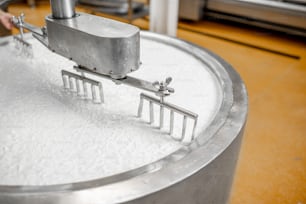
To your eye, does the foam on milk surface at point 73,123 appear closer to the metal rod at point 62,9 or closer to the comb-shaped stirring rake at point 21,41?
the comb-shaped stirring rake at point 21,41

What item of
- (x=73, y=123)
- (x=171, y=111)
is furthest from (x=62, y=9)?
(x=171, y=111)

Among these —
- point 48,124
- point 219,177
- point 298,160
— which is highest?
point 48,124

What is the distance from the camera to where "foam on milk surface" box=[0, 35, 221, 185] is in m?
0.79

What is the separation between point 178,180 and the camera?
744mm

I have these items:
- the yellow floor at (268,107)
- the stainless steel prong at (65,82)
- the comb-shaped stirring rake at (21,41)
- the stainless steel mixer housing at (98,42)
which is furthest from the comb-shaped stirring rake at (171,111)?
the yellow floor at (268,107)

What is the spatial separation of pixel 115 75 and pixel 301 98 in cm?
238

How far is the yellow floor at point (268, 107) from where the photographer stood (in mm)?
1863

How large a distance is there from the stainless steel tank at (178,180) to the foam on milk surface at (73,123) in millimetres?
37

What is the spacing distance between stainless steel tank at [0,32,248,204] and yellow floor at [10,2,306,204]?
963mm

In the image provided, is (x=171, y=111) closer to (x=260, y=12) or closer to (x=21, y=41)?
(x=21, y=41)

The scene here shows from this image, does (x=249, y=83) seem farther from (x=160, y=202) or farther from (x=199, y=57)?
(x=160, y=202)

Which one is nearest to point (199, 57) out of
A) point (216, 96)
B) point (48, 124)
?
point (216, 96)

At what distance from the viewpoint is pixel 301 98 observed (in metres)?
2.77

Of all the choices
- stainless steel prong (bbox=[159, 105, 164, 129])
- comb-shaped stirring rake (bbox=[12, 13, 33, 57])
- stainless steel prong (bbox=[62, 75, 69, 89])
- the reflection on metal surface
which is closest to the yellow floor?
the reflection on metal surface
